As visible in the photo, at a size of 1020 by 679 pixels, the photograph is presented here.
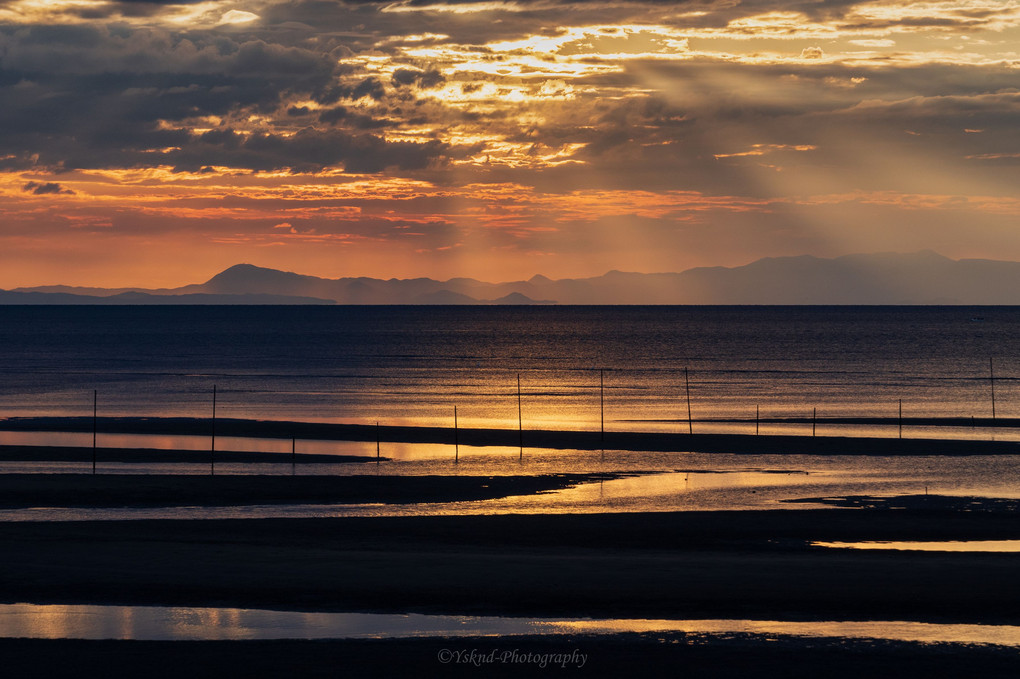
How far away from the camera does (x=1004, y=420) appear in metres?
71.7

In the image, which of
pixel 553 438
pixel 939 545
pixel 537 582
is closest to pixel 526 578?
pixel 537 582

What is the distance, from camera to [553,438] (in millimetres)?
60844

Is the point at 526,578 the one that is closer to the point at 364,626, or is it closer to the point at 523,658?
the point at 364,626

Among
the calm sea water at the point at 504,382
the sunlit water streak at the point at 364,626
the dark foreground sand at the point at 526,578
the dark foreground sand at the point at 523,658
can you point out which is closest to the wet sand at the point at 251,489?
the dark foreground sand at the point at 526,578

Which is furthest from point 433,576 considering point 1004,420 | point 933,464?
point 1004,420

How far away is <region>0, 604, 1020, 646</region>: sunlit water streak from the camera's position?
20.2 meters

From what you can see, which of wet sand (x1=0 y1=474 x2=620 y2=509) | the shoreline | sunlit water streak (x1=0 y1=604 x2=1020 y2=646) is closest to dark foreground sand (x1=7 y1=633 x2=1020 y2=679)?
sunlit water streak (x1=0 y1=604 x2=1020 y2=646)

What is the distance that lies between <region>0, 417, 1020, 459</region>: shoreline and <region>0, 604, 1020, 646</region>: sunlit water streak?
33.7 m

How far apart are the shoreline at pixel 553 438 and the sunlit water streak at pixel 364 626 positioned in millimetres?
33722

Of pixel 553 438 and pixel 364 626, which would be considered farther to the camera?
pixel 553 438

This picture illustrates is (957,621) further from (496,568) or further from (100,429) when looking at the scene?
(100,429)

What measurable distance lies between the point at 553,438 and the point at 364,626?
132ft

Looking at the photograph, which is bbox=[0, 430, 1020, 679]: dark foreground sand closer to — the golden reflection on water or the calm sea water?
the golden reflection on water

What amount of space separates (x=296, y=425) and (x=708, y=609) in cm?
4903
